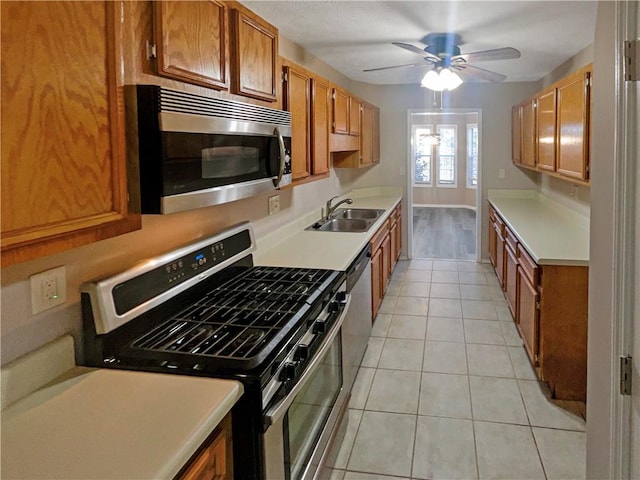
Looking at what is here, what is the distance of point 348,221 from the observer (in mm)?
4734

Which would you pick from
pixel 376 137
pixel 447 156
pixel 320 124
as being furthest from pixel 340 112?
pixel 447 156

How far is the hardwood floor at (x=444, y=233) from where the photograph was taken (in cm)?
751

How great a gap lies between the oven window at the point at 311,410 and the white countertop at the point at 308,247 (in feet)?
1.72

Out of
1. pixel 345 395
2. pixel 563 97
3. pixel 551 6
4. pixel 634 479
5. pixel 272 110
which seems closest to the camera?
pixel 634 479

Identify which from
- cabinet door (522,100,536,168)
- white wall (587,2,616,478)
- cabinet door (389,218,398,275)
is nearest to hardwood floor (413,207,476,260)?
cabinet door (389,218,398,275)

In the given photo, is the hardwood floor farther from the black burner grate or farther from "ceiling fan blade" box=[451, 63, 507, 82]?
the black burner grate

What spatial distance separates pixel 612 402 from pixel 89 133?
5.03 ft

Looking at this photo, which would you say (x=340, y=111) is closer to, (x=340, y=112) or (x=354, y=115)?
(x=340, y=112)

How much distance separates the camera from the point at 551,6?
2.98 meters

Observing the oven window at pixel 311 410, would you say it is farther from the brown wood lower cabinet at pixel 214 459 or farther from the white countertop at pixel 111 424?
the white countertop at pixel 111 424

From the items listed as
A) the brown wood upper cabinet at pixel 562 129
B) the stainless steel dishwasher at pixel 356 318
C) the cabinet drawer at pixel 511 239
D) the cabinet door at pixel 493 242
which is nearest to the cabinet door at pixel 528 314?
the cabinet drawer at pixel 511 239

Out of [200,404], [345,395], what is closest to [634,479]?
[200,404]

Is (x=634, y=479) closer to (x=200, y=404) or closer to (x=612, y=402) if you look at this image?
(x=612, y=402)

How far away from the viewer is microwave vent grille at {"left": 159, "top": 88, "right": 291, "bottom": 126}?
58.9 inches
